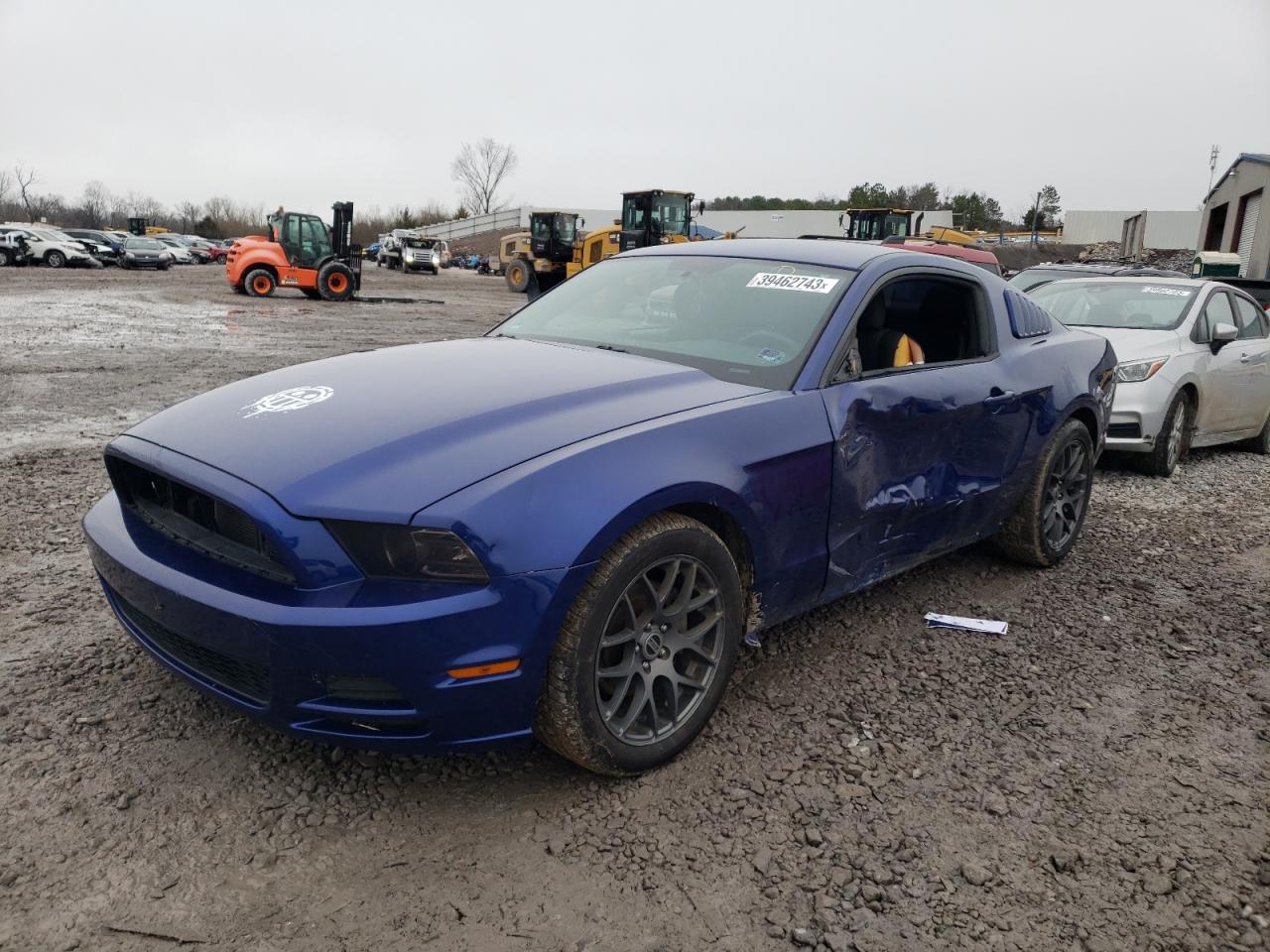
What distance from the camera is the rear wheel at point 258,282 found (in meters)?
23.5

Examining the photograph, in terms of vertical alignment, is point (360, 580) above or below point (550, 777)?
above

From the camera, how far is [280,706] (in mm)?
2342

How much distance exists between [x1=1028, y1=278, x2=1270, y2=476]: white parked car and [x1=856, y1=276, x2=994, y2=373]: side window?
8.99 ft

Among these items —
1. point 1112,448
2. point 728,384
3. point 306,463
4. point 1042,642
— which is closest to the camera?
point 306,463

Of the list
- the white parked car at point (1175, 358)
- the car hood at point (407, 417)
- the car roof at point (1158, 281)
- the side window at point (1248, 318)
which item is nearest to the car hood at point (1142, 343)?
the white parked car at point (1175, 358)

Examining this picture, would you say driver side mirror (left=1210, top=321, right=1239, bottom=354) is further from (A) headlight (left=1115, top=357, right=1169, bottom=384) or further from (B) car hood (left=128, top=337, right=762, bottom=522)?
(B) car hood (left=128, top=337, right=762, bottom=522)

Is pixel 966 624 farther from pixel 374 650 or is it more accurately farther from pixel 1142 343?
pixel 1142 343

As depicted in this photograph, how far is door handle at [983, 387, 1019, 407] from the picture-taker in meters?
3.95

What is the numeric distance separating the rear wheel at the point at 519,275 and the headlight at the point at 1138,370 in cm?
2467

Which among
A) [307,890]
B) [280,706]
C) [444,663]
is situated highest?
[444,663]

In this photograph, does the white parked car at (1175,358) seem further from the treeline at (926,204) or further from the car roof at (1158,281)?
the treeline at (926,204)

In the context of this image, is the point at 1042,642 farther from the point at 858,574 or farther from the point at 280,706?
the point at 280,706

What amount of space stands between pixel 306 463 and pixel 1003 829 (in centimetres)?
214

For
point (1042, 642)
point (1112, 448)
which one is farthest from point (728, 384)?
point (1112, 448)
